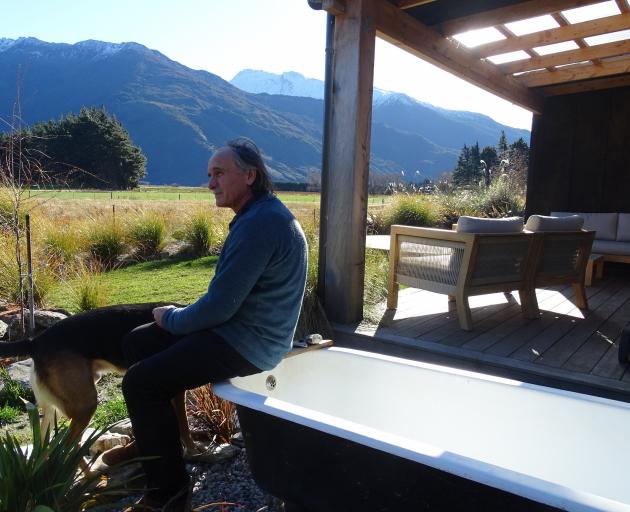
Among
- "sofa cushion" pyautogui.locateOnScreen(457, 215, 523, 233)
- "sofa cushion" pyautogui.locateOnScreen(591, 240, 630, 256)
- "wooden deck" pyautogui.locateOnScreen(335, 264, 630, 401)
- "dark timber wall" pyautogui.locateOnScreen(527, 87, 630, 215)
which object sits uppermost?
"dark timber wall" pyautogui.locateOnScreen(527, 87, 630, 215)

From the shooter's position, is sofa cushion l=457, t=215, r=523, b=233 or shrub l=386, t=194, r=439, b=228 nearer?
sofa cushion l=457, t=215, r=523, b=233

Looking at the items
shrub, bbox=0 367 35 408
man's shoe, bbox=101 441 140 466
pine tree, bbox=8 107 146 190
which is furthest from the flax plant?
pine tree, bbox=8 107 146 190

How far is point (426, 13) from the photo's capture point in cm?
380

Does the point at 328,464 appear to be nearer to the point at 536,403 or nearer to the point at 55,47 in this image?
the point at 536,403

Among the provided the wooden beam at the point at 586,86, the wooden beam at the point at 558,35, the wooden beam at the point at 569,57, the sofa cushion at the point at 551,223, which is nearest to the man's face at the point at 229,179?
the sofa cushion at the point at 551,223

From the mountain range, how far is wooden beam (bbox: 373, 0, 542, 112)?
343 feet

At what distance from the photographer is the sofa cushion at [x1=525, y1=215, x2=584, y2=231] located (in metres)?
3.76

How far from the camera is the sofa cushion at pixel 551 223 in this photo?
3.76 metres

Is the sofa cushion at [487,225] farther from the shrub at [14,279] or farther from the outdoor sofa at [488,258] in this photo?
the shrub at [14,279]

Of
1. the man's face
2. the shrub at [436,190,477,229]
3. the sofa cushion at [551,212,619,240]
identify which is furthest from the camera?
the shrub at [436,190,477,229]

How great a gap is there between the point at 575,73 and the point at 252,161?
5.24m

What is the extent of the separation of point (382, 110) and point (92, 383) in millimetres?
187262

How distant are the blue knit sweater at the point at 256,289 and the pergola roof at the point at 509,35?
2.10m

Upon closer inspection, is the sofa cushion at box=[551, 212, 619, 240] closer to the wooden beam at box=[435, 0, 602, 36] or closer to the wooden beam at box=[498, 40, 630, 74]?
the wooden beam at box=[498, 40, 630, 74]
